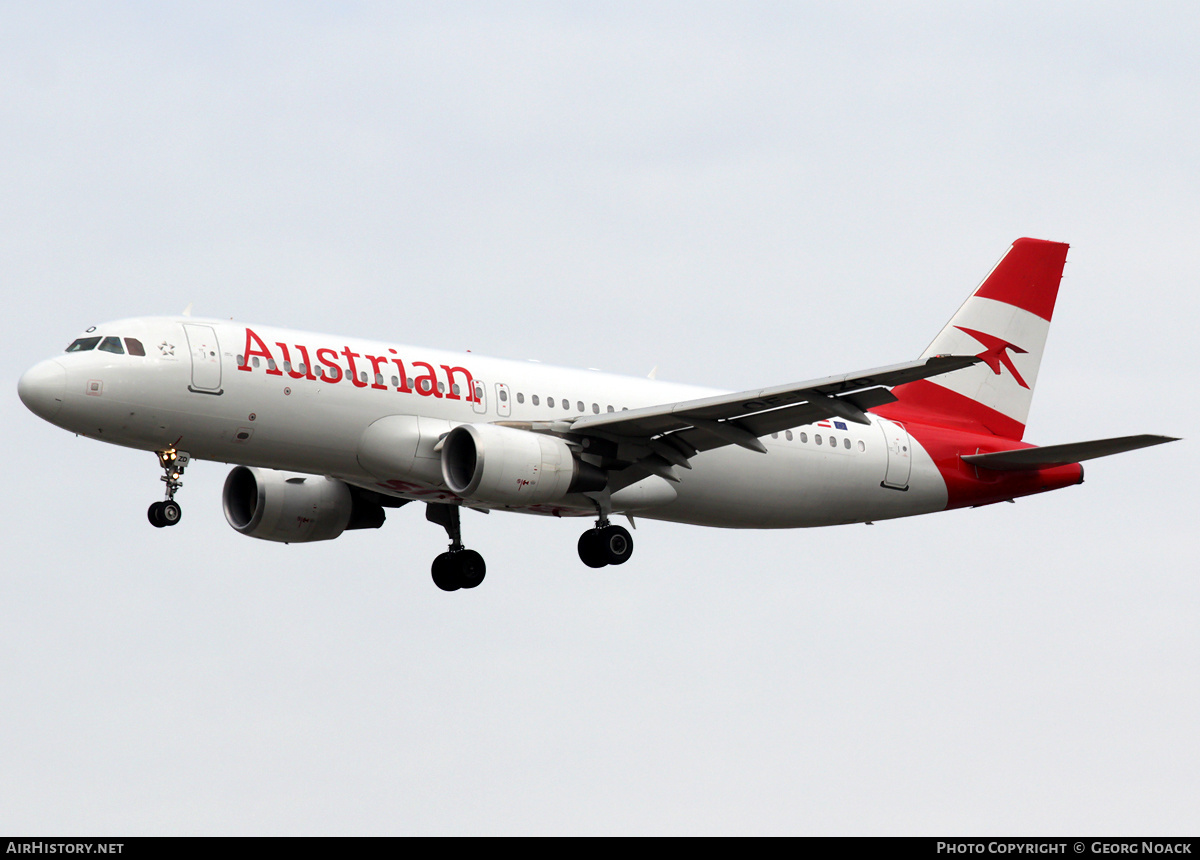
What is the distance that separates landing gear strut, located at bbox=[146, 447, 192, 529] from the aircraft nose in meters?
2.23

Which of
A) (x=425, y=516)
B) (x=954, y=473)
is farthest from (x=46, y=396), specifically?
(x=954, y=473)

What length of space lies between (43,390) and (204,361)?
9.61 feet

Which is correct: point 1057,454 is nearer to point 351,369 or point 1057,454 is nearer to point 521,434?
point 521,434

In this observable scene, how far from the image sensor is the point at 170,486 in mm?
33562

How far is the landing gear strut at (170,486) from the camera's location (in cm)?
3309

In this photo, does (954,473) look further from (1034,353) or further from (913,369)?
(913,369)

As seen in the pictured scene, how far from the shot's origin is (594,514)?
37.7m

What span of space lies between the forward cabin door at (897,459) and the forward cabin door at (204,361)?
15.7m

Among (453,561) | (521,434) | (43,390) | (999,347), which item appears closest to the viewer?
(43,390)

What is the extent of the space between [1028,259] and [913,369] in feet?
49.5

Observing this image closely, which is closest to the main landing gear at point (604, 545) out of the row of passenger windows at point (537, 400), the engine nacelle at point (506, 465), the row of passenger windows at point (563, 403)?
the engine nacelle at point (506, 465)

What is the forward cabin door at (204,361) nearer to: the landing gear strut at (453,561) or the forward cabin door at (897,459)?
the landing gear strut at (453,561)

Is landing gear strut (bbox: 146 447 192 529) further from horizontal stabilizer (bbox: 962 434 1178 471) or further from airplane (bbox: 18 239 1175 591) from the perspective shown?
horizontal stabilizer (bbox: 962 434 1178 471)

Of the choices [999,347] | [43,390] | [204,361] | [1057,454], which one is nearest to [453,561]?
[204,361]
